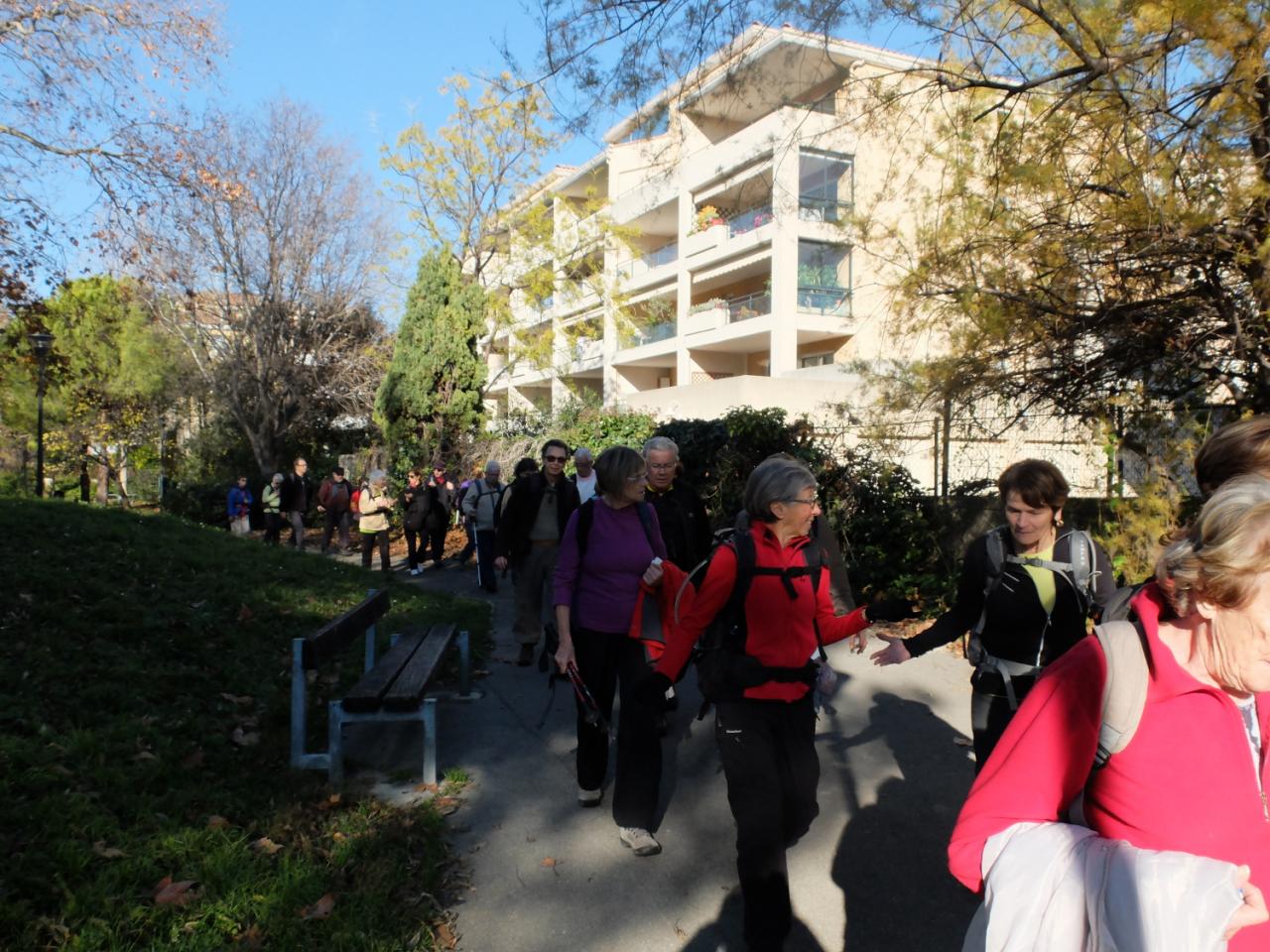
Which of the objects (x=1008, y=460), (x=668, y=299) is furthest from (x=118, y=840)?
(x=668, y=299)

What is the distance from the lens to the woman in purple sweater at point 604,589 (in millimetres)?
4281

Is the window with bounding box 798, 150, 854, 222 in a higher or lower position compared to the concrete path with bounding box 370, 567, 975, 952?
higher

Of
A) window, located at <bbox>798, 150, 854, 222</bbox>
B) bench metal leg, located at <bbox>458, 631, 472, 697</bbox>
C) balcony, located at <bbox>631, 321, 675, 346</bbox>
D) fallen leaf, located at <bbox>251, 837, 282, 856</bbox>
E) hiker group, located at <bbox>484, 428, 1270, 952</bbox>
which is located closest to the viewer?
hiker group, located at <bbox>484, 428, 1270, 952</bbox>

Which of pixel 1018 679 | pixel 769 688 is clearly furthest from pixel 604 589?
pixel 1018 679

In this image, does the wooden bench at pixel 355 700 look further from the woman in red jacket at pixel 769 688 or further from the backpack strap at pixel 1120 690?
the backpack strap at pixel 1120 690

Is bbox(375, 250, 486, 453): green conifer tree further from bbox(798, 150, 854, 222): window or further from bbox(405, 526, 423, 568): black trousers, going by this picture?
bbox(798, 150, 854, 222): window

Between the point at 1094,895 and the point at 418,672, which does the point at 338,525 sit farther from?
the point at 1094,895

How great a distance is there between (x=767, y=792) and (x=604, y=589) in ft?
5.13

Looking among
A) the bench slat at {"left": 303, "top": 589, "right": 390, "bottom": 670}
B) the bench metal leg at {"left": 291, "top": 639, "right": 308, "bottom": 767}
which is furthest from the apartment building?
the bench metal leg at {"left": 291, "top": 639, "right": 308, "bottom": 767}

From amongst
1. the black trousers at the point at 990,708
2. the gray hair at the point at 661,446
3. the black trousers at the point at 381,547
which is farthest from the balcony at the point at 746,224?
the black trousers at the point at 990,708

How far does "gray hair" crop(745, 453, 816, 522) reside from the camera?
10.5ft

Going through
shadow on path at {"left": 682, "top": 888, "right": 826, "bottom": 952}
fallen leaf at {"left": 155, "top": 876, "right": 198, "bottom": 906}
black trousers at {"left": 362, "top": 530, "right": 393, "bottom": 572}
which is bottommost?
shadow on path at {"left": 682, "top": 888, "right": 826, "bottom": 952}

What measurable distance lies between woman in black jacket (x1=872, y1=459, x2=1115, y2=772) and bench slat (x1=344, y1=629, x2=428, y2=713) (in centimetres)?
264

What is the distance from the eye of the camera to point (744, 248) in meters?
27.2
